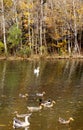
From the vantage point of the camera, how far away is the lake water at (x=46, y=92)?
28312 millimetres

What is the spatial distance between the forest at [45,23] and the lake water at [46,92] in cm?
1445

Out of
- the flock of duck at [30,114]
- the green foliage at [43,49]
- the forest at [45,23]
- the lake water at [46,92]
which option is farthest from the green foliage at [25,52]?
the flock of duck at [30,114]

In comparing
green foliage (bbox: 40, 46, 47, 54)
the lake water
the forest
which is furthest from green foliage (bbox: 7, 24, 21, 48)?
the lake water

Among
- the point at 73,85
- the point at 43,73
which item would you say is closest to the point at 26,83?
the point at 73,85

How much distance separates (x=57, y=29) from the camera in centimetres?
7750

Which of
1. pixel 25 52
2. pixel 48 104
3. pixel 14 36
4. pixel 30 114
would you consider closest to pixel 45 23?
pixel 14 36

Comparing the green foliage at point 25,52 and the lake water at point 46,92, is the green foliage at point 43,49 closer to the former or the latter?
the green foliage at point 25,52

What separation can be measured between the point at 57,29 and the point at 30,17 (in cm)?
507

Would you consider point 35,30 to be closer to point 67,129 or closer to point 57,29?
point 57,29

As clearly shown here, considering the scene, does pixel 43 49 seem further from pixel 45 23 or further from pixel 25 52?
pixel 45 23

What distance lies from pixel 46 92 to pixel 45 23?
39988 millimetres

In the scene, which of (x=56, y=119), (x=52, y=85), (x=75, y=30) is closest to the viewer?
(x=56, y=119)

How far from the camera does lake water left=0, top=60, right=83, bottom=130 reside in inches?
1115

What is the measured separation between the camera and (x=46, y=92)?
38.6 m
